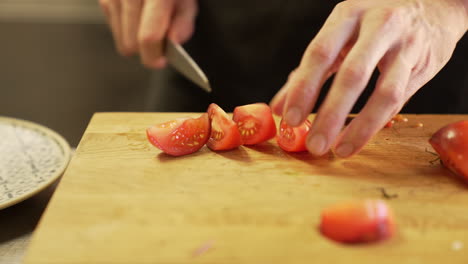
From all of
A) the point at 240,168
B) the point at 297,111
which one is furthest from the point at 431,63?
the point at 240,168

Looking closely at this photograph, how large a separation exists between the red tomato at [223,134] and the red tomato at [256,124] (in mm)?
34

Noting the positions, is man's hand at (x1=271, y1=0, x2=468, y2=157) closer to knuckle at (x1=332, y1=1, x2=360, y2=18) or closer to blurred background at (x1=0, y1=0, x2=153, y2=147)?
knuckle at (x1=332, y1=1, x2=360, y2=18)

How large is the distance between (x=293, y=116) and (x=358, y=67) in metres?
0.18

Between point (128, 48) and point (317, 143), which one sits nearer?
point (317, 143)

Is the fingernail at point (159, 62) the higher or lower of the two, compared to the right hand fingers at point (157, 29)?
lower

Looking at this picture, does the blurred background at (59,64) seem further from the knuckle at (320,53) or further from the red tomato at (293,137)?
the knuckle at (320,53)

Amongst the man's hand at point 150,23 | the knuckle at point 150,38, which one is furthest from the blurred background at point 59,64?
the knuckle at point 150,38

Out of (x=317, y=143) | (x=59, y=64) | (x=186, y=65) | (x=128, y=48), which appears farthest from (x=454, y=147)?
(x=59, y=64)

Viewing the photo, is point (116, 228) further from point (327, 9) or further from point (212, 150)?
point (327, 9)

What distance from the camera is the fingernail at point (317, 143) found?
47.0 inches

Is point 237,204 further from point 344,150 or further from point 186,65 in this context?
point 186,65

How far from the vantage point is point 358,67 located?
114 centimetres

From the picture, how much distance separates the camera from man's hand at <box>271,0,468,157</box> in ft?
3.78

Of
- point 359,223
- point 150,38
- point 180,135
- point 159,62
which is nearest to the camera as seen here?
point 359,223
